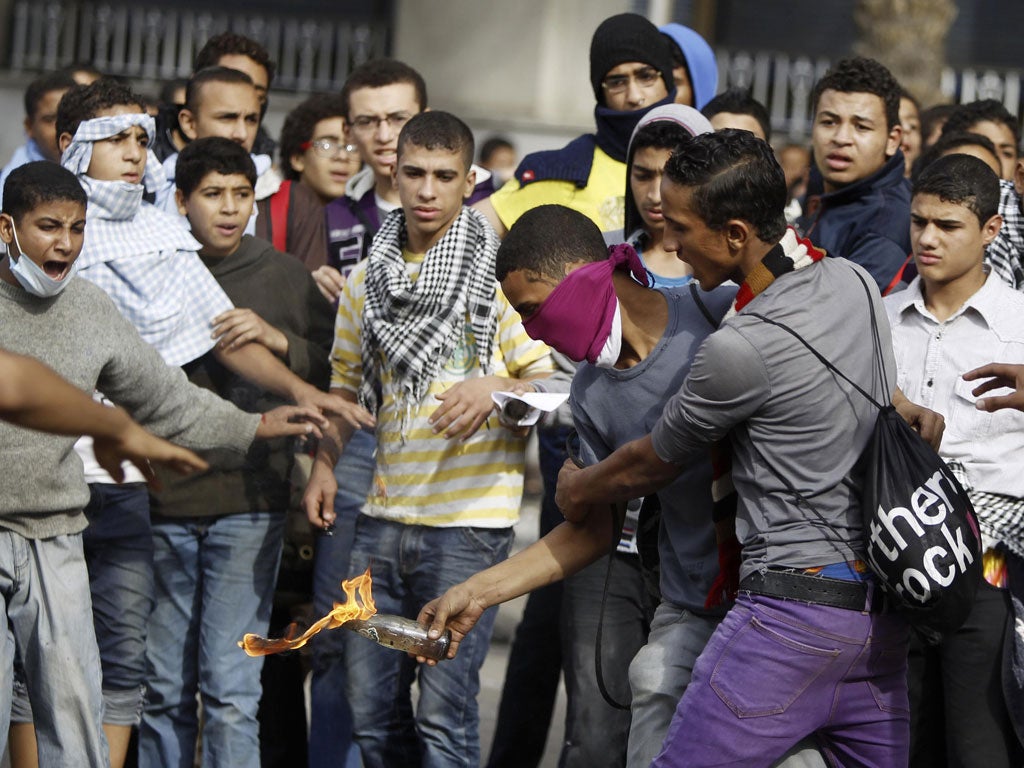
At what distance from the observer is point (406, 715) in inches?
204

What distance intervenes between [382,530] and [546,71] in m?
8.44

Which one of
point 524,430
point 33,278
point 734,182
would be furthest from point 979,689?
point 33,278

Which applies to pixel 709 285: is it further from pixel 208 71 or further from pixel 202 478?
pixel 208 71

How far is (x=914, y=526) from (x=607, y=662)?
64.9 inches

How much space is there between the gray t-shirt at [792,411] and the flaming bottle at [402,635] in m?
0.82

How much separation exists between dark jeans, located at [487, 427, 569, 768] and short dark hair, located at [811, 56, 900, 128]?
5.39 feet

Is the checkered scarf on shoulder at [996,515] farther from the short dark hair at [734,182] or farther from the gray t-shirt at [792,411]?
the short dark hair at [734,182]

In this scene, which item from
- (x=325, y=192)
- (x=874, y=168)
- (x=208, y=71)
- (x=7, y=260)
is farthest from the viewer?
(x=325, y=192)

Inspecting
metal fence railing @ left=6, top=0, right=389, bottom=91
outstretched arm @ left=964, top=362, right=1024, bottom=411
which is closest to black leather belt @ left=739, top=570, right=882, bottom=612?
outstretched arm @ left=964, top=362, right=1024, bottom=411

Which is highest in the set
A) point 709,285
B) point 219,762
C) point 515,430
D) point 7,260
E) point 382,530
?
point 709,285

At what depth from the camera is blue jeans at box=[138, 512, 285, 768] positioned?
207 inches

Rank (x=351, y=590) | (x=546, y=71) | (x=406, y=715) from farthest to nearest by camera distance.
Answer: (x=546, y=71) → (x=406, y=715) → (x=351, y=590)

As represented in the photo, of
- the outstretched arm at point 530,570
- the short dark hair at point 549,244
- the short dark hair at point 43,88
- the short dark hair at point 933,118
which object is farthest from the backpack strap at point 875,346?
the short dark hair at point 43,88

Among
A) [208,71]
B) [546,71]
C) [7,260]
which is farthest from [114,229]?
[546,71]
